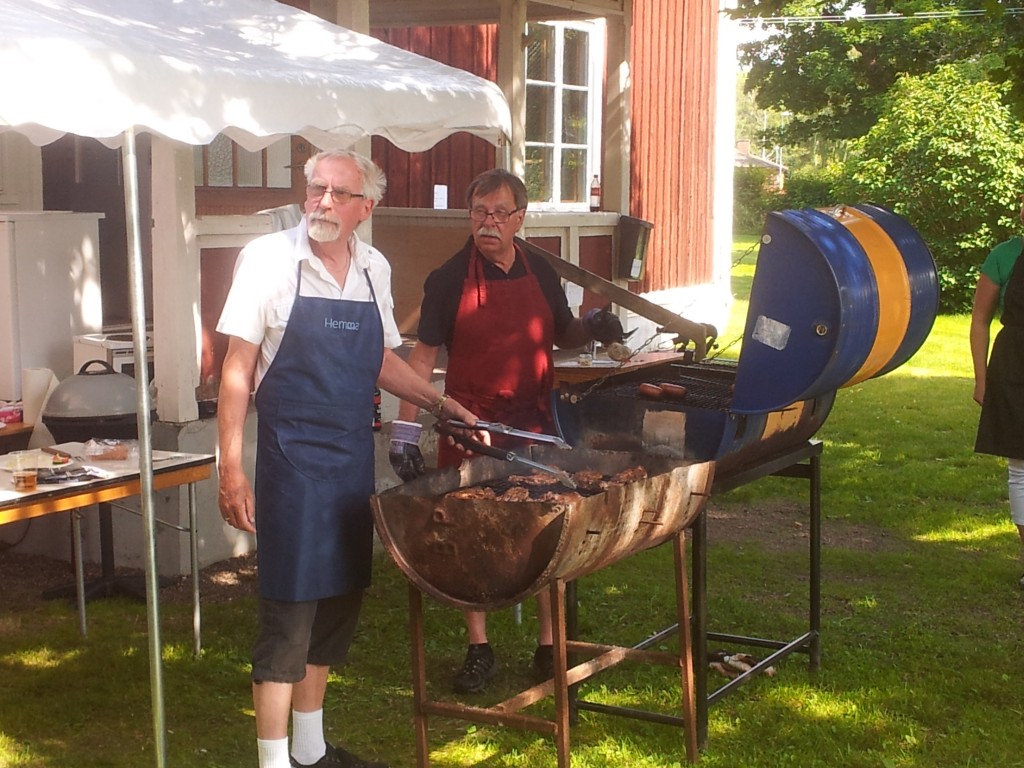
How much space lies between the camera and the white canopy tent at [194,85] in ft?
10.6

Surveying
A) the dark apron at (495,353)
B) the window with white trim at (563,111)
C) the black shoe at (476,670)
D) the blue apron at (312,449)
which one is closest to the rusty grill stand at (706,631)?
the black shoe at (476,670)

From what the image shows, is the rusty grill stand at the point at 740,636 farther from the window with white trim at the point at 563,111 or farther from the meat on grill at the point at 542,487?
the window with white trim at the point at 563,111

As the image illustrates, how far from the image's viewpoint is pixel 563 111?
11344 mm

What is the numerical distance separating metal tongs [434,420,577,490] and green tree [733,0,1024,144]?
23068mm

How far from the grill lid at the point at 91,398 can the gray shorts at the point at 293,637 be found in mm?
2257

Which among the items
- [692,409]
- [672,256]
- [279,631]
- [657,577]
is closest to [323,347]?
[279,631]

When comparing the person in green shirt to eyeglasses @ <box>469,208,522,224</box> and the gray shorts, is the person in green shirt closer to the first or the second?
eyeglasses @ <box>469,208,522,224</box>

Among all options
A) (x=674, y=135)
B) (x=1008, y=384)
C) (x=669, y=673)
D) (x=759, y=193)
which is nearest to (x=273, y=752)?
(x=669, y=673)

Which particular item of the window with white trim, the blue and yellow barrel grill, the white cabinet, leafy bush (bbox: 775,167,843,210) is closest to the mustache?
the blue and yellow barrel grill

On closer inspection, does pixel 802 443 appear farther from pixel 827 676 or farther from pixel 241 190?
pixel 241 190

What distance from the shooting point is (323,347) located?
12.3 ft

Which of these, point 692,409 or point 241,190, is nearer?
point 692,409

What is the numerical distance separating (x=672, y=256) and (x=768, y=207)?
1046 inches

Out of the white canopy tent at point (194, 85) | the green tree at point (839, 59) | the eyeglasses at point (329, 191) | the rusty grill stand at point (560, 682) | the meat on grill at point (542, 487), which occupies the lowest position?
the rusty grill stand at point (560, 682)
